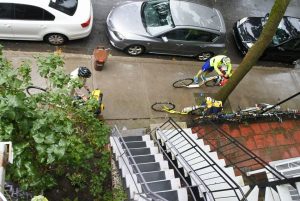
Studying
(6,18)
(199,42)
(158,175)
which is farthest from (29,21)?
(158,175)

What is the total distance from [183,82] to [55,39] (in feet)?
13.3

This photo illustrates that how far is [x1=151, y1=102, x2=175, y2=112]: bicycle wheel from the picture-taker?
11.5 m

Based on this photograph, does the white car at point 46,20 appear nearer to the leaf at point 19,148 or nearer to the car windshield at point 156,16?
the car windshield at point 156,16

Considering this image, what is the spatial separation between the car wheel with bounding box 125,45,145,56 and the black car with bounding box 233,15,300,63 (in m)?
3.68

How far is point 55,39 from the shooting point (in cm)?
1165

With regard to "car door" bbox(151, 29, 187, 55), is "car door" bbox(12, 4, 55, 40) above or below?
above

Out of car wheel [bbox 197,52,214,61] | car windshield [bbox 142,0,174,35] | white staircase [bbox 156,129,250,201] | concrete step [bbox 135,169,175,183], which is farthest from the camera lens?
car wheel [bbox 197,52,214,61]

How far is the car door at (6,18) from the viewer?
1053cm

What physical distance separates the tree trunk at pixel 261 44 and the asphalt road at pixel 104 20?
108 inches

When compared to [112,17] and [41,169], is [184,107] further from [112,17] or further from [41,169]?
[41,169]

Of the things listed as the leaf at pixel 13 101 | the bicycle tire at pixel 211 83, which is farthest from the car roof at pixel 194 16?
the leaf at pixel 13 101

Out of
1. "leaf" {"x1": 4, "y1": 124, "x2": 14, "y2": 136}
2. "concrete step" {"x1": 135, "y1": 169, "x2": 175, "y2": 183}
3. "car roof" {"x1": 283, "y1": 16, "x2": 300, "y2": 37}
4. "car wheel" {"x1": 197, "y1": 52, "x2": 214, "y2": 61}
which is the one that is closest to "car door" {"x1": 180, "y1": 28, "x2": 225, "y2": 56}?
"car wheel" {"x1": 197, "y1": 52, "x2": 214, "y2": 61}

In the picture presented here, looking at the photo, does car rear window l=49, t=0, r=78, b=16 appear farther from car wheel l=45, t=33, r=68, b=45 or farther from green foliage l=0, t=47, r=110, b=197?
green foliage l=0, t=47, r=110, b=197

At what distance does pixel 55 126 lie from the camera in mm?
6121
